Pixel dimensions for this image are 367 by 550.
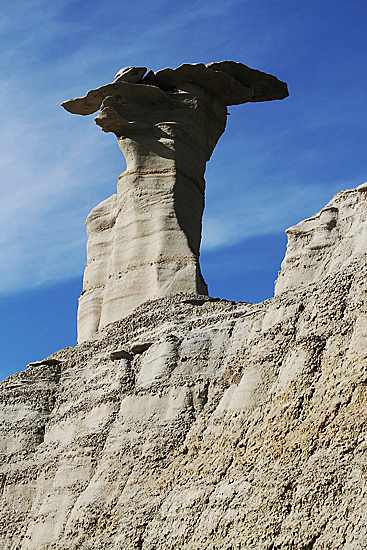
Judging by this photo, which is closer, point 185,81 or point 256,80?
point 185,81

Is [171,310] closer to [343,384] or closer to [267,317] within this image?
[267,317]

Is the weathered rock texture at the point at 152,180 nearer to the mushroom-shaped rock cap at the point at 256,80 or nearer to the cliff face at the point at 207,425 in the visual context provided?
the mushroom-shaped rock cap at the point at 256,80

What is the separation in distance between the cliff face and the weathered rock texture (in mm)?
1845

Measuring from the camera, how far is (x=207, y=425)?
60.2 feet

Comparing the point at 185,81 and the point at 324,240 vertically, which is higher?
the point at 185,81

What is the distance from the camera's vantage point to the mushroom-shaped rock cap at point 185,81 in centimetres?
2664

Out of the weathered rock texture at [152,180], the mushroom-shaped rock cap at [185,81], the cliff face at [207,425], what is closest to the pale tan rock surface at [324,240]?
the cliff face at [207,425]

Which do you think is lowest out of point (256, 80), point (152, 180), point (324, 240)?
point (324, 240)

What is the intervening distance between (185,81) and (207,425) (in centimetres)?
1132

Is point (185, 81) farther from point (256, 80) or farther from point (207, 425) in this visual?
point (207, 425)

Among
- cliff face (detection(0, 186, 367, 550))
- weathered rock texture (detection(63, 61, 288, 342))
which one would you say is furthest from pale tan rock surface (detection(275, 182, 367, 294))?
weathered rock texture (detection(63, 61, 288, 342))

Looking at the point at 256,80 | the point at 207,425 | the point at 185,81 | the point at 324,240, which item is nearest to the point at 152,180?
the point at 185,81

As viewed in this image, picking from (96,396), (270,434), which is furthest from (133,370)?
(270,434)

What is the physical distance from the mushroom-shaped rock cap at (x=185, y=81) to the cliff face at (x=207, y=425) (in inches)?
244
